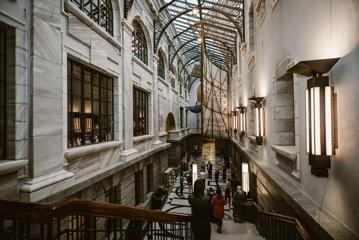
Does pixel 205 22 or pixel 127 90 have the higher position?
pixel 205 22

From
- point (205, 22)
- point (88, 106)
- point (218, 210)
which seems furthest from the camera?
point (205, 22)

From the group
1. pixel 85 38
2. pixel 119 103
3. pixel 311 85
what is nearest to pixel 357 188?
pixel 311 85

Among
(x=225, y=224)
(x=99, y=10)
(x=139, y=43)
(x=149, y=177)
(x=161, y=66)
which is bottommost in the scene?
(x=225, y=224)

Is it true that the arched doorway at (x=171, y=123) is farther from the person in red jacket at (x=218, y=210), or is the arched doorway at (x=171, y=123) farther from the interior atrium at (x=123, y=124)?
the person in red jacket at (x=218, y=210)

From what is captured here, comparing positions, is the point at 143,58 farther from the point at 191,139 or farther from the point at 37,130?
the point at 191,139

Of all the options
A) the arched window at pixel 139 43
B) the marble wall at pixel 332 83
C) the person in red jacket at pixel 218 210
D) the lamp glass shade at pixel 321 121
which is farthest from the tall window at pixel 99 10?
the person in red jacket at pixel 218 210

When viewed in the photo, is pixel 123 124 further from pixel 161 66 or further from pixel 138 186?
pixel 161 66

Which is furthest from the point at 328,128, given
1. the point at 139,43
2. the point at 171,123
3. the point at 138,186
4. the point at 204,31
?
the point at 171,123

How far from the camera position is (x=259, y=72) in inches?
329

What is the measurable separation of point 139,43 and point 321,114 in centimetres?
1197

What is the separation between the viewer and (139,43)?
13.2 meters

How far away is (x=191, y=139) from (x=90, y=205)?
1383 inches

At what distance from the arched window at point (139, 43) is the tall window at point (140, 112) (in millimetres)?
2073

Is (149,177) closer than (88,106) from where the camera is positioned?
No
